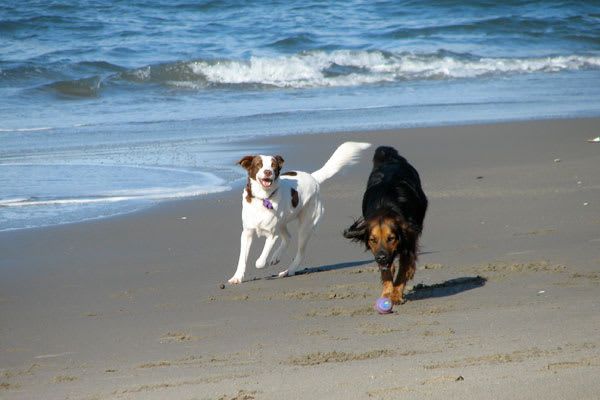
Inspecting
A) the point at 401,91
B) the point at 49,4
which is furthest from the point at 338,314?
the point at 49,4

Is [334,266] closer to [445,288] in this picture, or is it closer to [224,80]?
[445,288]

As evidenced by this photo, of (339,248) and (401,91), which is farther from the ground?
(339,248)

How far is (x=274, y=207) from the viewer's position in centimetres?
807

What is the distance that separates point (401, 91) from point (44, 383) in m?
17.0

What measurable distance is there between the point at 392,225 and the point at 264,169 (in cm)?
152

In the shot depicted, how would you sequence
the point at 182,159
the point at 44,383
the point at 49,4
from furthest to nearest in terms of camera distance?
1. the point at 49,4
2. the point at 182,159
3. the point at 44,383

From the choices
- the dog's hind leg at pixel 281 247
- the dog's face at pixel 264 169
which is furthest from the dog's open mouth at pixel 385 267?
the dog's hind leg at pixel 281 247

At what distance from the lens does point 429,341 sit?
17.6 feet

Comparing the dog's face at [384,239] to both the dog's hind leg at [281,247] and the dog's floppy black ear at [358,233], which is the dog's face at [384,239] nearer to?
the dog's floppy black ear at [358,233]

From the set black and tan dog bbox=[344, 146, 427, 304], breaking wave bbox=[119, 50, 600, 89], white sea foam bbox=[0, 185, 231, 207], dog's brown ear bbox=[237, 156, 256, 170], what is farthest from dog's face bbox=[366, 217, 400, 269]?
breaking wave bbox=[119, 50, 600, 89]

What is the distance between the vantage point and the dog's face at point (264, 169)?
7.83 meters

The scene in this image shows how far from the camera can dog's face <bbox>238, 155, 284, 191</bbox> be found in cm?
783

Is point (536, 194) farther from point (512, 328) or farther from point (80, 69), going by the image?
point (80, 69)

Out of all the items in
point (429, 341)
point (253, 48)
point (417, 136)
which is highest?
point (429, 341)
